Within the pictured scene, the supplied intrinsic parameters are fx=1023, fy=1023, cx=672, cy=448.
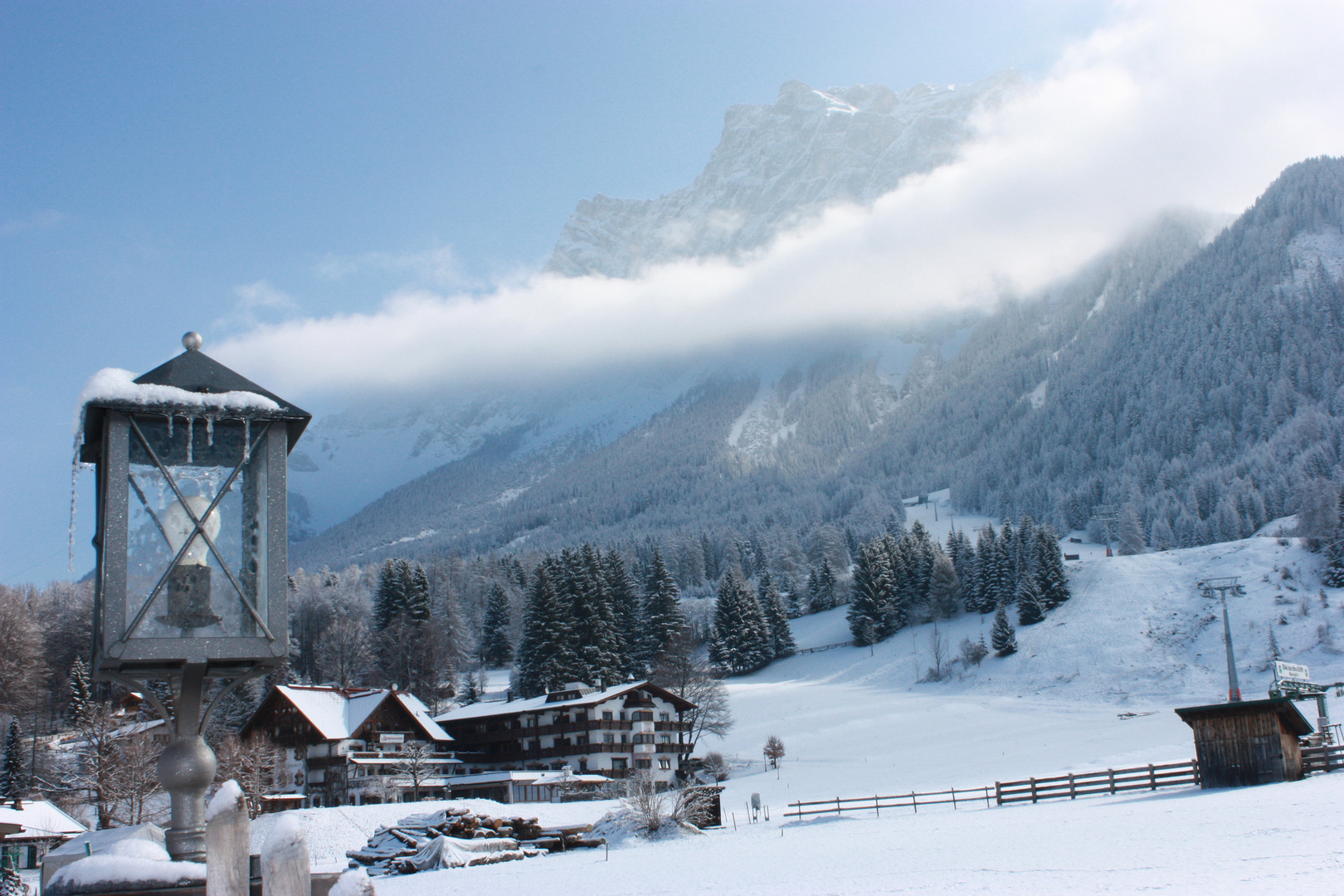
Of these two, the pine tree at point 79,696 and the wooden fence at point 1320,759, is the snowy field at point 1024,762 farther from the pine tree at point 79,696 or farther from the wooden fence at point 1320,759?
the pine tree at point 79,696

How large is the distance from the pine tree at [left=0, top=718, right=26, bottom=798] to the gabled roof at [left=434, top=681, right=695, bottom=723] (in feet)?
85.7

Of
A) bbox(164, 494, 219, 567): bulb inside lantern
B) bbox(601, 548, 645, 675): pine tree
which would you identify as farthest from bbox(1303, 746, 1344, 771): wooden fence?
bbox(601, 548, 645, 675): pine tree

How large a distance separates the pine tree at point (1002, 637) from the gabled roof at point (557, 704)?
31.3 meters

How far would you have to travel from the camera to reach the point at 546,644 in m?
79.2

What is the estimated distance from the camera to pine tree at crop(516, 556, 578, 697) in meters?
77.7

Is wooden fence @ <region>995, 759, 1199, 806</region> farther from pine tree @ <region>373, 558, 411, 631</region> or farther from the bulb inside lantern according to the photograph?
pine tree @ <region>373, 558, 411, 631</region>

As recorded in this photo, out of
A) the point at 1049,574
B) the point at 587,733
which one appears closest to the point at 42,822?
the point at 587,733

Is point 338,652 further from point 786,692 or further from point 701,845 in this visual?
point 701,845

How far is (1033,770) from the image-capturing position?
167ft

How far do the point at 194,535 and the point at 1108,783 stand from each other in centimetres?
3692

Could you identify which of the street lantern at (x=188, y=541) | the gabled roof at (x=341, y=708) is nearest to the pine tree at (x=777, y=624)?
the gabled roof at (x=341, y=708)

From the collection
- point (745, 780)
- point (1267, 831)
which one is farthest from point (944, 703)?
point (1267, 831)

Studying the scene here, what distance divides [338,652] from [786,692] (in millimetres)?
38814

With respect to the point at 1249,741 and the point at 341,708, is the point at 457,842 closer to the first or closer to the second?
the point at 1249,741
